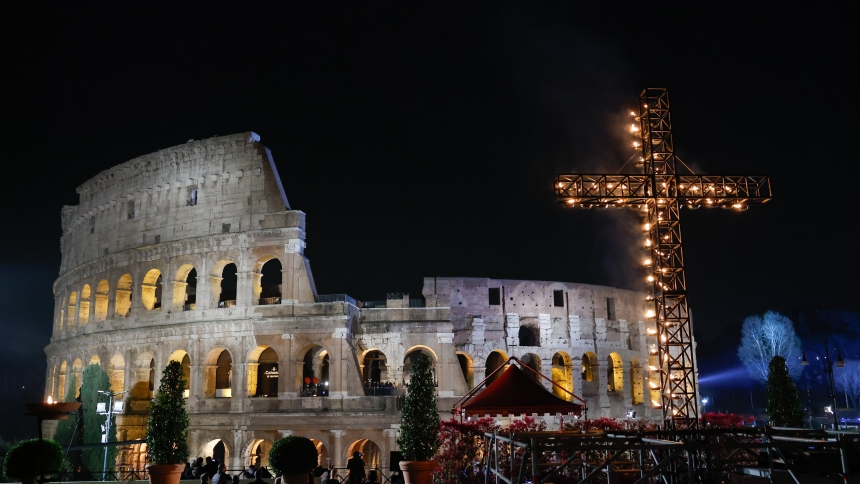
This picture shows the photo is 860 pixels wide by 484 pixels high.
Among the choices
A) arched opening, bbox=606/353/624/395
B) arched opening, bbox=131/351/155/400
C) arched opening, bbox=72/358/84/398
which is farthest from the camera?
arched opening, bbox=606/353/624/395

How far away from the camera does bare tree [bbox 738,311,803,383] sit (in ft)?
200

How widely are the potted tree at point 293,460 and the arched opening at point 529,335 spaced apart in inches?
872

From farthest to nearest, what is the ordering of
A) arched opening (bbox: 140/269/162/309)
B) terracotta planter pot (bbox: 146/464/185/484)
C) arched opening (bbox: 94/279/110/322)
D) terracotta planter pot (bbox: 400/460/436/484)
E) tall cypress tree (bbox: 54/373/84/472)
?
arched opening (bbox: 94/279/110/322) < arched opening (bbox: 140/269/162/309) < tall cypress tree (bbox: 54/373/84/472) < terracotta planter pot (bbox: 146/464/185/484) < terracotta planter pot (bbox: 400/460/436/484)

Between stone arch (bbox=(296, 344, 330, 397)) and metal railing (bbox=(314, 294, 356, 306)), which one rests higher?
metal railing (bbox=(314, 294, 356, 306))

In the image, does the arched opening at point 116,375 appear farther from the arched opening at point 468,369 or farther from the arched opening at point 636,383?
the arched opening at point 636,383

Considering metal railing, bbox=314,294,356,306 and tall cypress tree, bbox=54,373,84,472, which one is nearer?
metal railing, bbox=314,294,356,306

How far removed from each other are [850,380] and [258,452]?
2143 inches

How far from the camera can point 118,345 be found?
109 feet

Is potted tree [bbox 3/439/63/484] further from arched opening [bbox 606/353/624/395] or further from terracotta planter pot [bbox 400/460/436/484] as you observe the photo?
arched opening [bbox 606/353/624/395]

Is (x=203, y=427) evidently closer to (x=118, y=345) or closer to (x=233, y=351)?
(x=233, y=351)

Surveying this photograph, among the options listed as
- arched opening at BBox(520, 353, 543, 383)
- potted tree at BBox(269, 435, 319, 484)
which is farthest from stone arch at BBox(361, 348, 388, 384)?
potted tree at BBox(269, 435, 319, 484)

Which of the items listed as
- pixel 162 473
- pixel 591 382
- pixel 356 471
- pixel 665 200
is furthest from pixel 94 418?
pixel 665 200

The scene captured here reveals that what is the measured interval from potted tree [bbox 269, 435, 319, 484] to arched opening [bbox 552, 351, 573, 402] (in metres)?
22.4

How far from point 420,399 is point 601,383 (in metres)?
20.5
